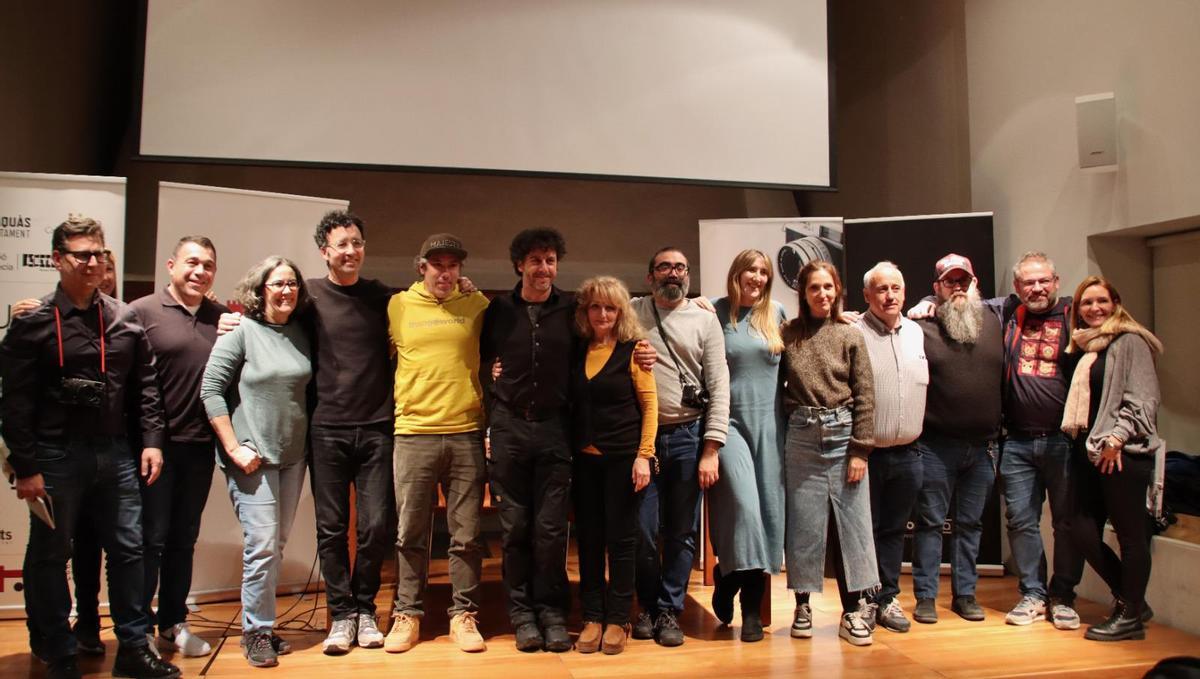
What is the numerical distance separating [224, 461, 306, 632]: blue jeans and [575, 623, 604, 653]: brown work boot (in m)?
1.12

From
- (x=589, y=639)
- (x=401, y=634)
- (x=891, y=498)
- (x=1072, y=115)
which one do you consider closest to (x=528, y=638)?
(x=589, y=639)

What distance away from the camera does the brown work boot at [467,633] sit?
3277 millimetres

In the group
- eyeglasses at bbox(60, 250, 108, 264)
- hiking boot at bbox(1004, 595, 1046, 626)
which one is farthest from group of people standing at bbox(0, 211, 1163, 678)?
hiking boot at bbox(1004, 595, 1046, 626)

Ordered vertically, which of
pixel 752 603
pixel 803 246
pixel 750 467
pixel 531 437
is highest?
pixel 803 246

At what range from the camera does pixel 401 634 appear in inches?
128

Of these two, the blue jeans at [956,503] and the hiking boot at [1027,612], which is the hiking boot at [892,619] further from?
the hiking boot at [1027,612]

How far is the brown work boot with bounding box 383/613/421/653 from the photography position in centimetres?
324

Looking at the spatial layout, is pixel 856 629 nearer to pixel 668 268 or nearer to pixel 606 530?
pixel 606 530

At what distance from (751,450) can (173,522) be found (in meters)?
→ 2.17

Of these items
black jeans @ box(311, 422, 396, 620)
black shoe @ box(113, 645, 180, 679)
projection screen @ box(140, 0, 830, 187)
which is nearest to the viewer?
black shoe @ box(113, 645, 180, 679)

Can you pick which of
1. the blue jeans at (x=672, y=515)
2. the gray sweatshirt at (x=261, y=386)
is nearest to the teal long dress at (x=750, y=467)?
the blue jeans at (x=672, y=515)

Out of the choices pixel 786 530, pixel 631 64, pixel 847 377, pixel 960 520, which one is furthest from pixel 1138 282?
pixel 631 64

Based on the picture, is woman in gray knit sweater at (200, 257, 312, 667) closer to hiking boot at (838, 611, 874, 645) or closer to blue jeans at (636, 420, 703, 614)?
blue jeans at (636, 420, 703, 614)

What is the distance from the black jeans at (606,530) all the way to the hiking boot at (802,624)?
2.27 feet
